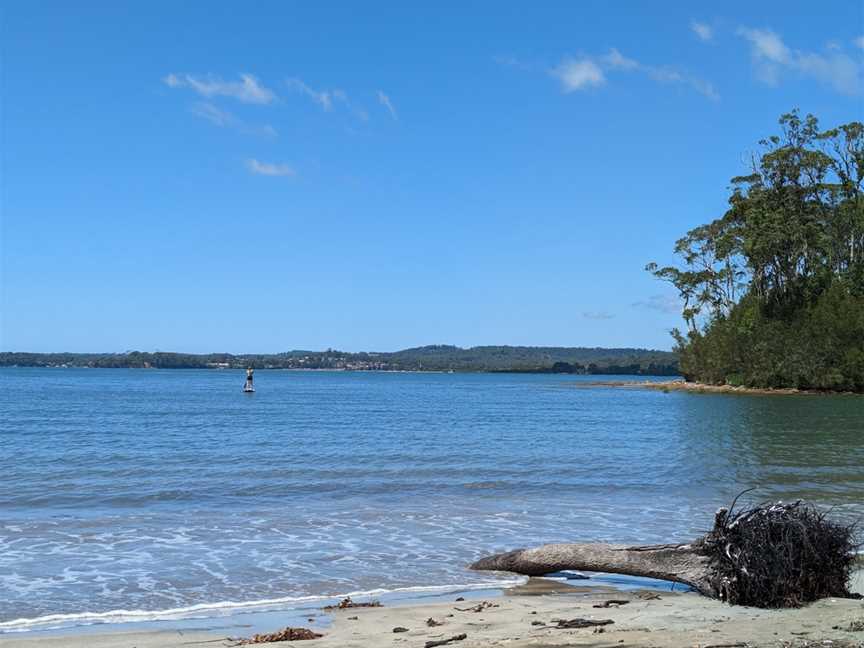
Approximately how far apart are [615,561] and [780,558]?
1936mm

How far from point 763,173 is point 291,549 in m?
67.4

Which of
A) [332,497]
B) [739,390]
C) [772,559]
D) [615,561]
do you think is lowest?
[332,497]

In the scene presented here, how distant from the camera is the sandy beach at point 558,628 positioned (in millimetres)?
6648

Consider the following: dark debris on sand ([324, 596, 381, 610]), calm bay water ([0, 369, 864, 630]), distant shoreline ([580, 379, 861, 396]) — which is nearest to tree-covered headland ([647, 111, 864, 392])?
distant shoreline ([580, 379, 861, 396])

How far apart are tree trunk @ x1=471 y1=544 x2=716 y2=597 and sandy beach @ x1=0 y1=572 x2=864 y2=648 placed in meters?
0.27

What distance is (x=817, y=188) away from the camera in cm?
6881

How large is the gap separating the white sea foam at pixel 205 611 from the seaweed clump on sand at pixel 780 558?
8.12 feet

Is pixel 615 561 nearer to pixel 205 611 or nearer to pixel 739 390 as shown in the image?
pixel 205 611

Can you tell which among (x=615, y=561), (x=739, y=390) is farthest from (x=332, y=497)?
(x=739, y=390)

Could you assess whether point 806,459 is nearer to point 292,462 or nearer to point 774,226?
point 292,462

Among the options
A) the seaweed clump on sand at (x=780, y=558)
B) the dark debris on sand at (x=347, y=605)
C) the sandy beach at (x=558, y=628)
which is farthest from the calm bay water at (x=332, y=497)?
the seaweed clump on sand at (x=780, y=558)

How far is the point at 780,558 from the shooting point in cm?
792

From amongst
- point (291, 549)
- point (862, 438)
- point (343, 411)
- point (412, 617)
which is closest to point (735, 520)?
point (412, 617)

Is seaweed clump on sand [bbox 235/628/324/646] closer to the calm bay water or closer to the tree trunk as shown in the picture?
the calm bay water
